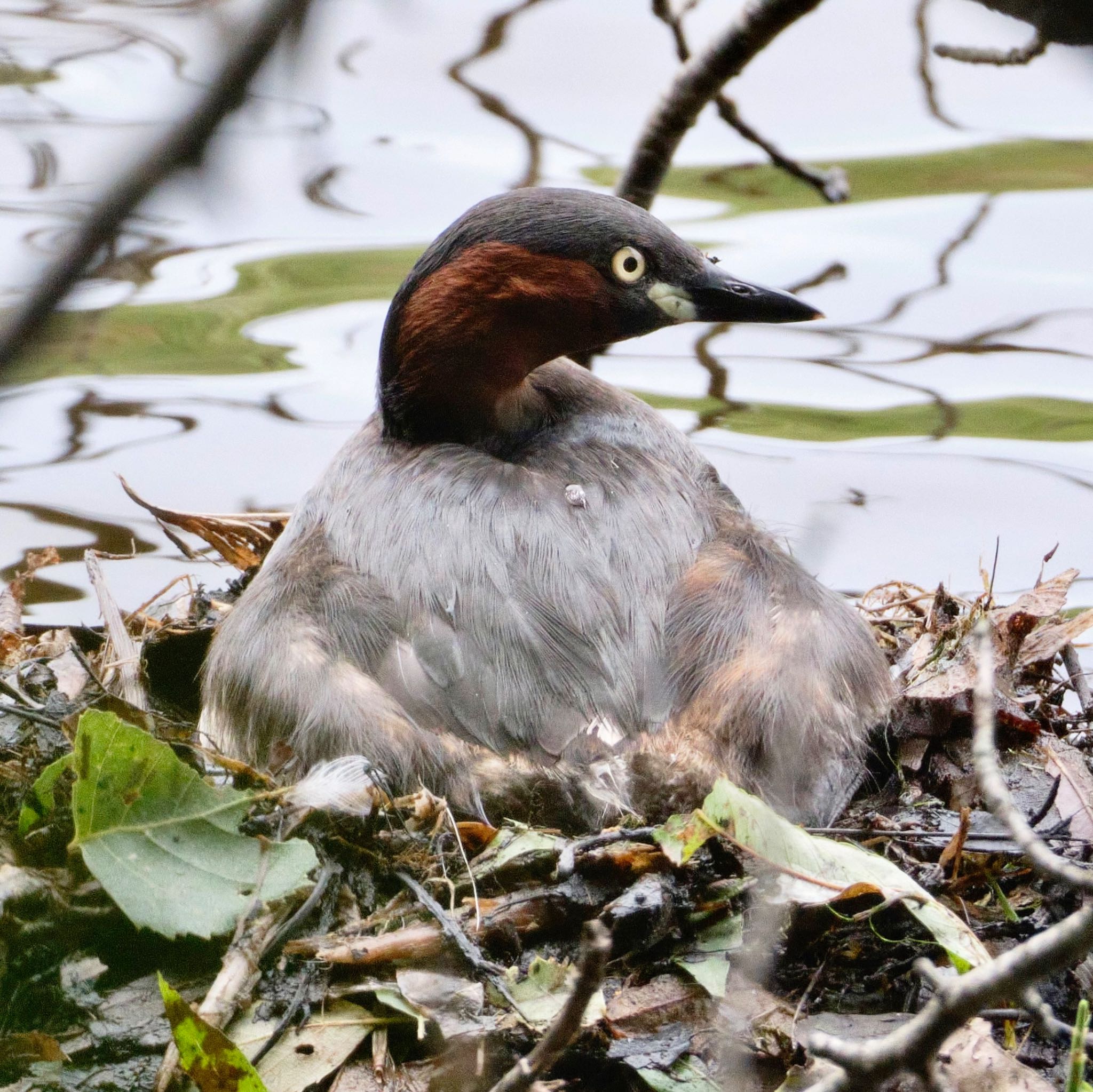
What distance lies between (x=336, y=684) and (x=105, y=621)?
772 mm

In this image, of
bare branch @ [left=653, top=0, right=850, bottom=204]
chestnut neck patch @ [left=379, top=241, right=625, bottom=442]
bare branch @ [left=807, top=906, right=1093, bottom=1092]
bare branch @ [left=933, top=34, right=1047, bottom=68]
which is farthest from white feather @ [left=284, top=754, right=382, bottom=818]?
bare branch @ [left=653, top=0, right=850, bottom=204]

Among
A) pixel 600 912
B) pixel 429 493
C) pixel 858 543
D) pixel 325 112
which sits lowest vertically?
pixel 858 543

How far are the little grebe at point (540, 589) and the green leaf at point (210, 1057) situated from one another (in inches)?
24.3

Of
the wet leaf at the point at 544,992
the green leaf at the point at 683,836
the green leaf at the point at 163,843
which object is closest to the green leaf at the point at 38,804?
the green leaf at the point at 163,843

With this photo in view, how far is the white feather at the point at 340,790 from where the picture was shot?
83.5 inches

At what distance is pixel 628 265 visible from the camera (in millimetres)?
2854

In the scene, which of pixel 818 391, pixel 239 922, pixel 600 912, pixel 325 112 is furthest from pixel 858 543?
pixel 325 112

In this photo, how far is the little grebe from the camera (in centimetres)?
228

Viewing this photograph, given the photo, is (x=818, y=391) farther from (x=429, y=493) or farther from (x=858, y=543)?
(x=429, y=493)

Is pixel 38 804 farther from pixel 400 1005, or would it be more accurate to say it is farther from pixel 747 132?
pixel 747 132

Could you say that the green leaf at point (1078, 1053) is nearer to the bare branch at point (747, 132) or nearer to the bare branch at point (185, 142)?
the bare branch at point (185, 142)

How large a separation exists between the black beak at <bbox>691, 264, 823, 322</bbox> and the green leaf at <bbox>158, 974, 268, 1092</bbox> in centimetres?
181

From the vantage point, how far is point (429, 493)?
2621mm

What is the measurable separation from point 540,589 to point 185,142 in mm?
1873
